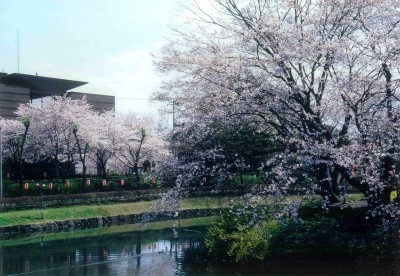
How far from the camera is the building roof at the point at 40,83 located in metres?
47.3

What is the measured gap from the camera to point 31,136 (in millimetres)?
41250

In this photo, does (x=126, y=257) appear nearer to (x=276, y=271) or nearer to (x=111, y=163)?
(x=276, y=271)

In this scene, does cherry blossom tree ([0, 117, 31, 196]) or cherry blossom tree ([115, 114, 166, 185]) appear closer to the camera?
cherry blossom tree ([0, 117, 31, 196])

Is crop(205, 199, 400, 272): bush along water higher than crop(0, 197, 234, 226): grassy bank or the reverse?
higher

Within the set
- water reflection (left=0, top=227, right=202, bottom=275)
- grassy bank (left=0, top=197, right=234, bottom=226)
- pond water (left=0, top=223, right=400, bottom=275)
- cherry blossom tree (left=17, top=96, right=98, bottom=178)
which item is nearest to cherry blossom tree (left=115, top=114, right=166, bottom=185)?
cherry blossom tree (left=17, top=96, right=98, bottom=178)

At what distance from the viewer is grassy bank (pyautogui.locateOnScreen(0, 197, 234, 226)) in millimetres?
27730

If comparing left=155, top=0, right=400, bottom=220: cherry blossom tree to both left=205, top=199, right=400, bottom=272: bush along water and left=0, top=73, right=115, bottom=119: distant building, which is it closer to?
left=205, top=199, right=400, bottom=272: bush along water

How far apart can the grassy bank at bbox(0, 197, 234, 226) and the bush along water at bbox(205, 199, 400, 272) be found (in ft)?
40.7

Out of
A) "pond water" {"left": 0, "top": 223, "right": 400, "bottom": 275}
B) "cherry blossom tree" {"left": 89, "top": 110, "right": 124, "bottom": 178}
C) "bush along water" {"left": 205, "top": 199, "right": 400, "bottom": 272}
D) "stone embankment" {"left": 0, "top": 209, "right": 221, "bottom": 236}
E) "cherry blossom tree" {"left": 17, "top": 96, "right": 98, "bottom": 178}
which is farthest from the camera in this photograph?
"cherry blossom tree" {"left": 89, "top": 110, "right": 124, "bottom": 178}

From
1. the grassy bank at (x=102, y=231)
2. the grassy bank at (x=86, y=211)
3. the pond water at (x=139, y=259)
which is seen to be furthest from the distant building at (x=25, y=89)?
the pond water at (x=139, y=259)

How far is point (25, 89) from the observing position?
154 ft

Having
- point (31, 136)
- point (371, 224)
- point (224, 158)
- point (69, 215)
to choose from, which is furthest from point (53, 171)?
point (371, 224)

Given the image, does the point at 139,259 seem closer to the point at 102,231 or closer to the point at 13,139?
the point at 102,231

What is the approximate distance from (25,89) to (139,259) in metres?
34.5
